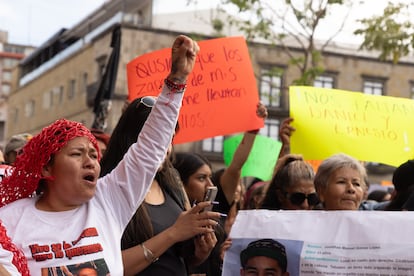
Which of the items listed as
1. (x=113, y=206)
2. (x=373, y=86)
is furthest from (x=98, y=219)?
(x=373, y=86)

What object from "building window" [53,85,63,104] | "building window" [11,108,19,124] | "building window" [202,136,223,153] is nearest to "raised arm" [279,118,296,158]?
"building window" [202,136,223,153]

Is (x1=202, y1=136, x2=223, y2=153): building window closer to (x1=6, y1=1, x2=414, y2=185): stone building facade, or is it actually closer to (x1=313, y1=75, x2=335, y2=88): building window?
(x1=6, y1=1, x2=414, y2=185): stone building facade

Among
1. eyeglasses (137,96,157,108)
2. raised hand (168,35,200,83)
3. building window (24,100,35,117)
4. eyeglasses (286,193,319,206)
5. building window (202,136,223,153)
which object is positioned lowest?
building window (24,100,35,117)

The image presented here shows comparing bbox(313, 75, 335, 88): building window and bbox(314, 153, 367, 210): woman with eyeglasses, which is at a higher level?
bbox(314, 153, 367, 210): woman with eyeglasses

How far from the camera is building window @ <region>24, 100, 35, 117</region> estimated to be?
45.6 metres

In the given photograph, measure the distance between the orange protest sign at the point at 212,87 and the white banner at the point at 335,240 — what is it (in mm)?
1801

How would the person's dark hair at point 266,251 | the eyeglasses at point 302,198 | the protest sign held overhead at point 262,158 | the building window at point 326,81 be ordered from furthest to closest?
1. the building window at point 326,81
2. the protest sign held overhead at point 262,158
3. the eyeglasses at point 302,198
4. the person's dark hair at point 266,251

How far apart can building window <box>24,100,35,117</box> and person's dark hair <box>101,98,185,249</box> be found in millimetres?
42901

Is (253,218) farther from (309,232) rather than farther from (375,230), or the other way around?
(375,230)

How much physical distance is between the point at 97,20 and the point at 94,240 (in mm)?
40514

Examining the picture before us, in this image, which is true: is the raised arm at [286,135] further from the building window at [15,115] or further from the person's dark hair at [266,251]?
the building window at [15,115]

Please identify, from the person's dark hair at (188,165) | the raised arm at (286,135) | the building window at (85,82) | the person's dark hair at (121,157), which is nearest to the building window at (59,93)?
the building window at (85,82)

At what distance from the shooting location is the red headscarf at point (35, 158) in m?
2.86

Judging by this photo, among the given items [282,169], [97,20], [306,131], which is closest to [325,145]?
[306,131]
